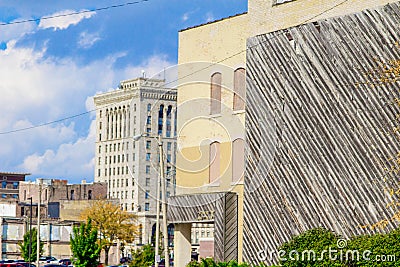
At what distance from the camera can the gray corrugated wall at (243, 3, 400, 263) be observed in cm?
3009

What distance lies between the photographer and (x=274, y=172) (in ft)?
109

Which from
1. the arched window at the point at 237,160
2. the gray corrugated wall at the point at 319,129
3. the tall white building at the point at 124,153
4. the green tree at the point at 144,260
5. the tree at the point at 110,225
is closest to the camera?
the gray corrugated wall at the point at 319,129

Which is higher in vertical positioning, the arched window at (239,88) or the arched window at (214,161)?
the arched window at (239,88)

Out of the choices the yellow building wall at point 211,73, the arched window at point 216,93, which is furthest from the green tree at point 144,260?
the arched window at point 216,93

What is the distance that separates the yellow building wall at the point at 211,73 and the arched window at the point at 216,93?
0.84ft

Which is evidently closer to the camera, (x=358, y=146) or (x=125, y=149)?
(x=358, y=146)

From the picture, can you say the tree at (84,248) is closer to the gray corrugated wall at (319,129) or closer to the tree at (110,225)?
the gray corrugated wall at (319,129)

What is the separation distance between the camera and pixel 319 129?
31.9m

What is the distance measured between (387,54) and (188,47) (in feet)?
43.5

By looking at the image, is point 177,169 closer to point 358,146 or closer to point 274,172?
point 274,172

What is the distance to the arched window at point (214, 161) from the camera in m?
38.7

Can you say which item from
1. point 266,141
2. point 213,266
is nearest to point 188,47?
point 266,141

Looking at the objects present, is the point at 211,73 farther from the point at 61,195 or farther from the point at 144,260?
the point at 61,195

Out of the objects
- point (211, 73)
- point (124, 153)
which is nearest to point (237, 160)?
point (211, 73)
